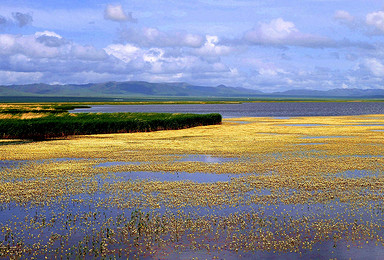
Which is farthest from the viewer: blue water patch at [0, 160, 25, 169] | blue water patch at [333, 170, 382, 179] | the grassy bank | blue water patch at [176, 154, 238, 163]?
the grassy bank

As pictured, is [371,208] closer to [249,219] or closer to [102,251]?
[249,219]

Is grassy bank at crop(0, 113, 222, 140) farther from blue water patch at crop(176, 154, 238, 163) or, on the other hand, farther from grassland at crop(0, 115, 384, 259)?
blue water patch at crop(176, 154, 238, 163)

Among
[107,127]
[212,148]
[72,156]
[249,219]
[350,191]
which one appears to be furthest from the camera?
[107,127]

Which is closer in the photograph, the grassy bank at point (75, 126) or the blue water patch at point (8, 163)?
the blue water patch at point (8, 163)

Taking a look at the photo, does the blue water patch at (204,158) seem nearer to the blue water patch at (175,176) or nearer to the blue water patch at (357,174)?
the blue water patch at (175,176)

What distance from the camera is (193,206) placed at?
17.7 m

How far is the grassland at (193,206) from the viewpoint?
13273 millimetres

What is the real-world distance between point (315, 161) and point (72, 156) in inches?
785

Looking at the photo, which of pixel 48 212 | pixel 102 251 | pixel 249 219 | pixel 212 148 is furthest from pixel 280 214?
pixel 212 148

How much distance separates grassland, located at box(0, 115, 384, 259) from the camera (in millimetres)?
13273

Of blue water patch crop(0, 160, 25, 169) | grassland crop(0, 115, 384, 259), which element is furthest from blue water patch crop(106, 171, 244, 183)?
blue water patch crop(0, 160, 25, 169)

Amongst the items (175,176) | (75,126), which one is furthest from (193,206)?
(75,126)

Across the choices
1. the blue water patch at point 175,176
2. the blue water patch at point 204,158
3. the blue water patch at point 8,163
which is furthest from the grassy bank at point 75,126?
the blue water patch at point 175,176

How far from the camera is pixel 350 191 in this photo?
20156mm
